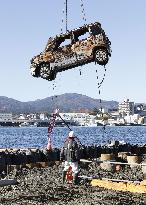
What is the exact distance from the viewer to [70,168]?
1798 cm

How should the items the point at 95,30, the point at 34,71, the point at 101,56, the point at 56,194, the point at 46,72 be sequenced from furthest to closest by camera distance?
1. the point at 34,71
2. the point at 46,72
3. the point at 95,30
4. the point at 101,56
5. the point at 56,194

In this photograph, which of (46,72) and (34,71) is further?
(34,71)

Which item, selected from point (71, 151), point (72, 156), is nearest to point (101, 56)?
point (71, 151)

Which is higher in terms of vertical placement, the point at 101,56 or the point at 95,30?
the point at 95,30

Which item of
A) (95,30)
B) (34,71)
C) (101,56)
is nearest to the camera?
(101,56)

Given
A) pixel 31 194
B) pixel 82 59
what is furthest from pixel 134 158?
pixel 31 194

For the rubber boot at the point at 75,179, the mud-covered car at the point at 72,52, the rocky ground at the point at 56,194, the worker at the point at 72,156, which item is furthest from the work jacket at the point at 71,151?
the mud-covered car at the point at 72,52

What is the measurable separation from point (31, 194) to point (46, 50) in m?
10.2

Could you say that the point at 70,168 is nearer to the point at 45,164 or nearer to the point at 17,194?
the point at 17,194

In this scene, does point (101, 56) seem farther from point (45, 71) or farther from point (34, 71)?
point (34, 71)

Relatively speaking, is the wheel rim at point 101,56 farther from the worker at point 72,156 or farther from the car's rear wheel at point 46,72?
the worker at point 72,156

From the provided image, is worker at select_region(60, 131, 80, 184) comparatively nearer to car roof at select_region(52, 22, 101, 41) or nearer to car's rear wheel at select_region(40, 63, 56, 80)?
car's rear wheel at select_region(40, 63, 56, 80)

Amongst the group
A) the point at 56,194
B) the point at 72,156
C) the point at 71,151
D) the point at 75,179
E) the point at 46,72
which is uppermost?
the point at 46,72

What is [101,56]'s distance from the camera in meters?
21.9
